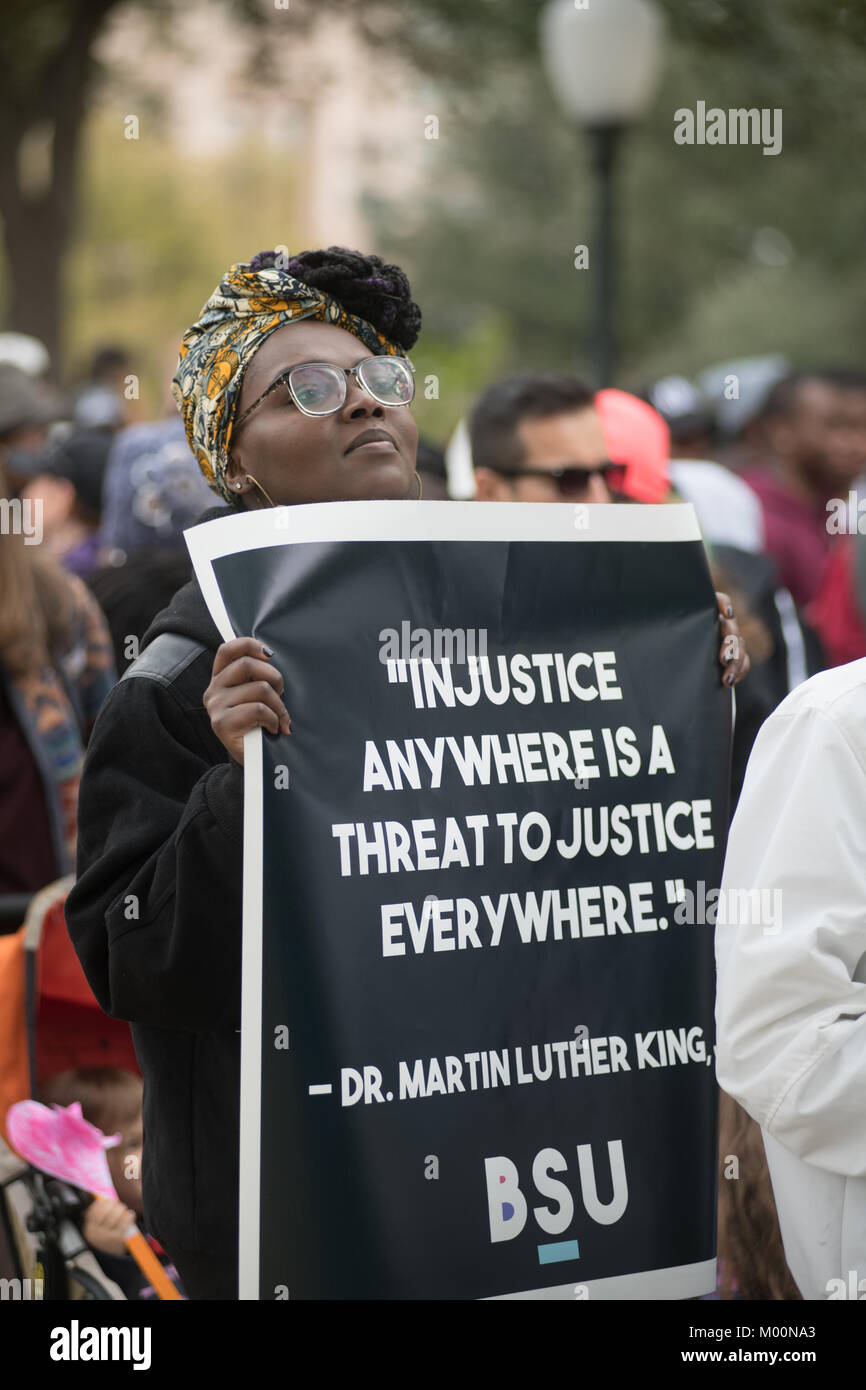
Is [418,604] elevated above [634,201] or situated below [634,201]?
below

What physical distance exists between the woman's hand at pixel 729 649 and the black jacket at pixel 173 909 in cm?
83

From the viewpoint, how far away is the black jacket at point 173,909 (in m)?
2.37

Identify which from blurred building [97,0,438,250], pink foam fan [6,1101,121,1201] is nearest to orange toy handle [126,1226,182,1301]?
pink foam fan [6,1101,121,1201]

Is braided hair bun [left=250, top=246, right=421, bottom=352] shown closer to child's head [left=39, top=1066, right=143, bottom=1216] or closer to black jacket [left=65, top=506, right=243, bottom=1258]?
black jacket [left=65, top=506, right=243, bottom=1258]

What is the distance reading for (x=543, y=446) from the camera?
4.50 metres

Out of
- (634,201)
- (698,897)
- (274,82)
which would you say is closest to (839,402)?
(698,897)

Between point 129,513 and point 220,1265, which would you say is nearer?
point 220,1265

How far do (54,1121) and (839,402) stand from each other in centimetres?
606

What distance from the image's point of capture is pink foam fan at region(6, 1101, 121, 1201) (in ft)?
10.6

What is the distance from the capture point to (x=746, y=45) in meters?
18.0

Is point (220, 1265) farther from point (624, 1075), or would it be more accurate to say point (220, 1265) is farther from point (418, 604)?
point (418, 604)

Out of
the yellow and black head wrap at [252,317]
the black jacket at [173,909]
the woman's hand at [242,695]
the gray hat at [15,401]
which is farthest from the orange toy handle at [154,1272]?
the gray hat at [15,401]

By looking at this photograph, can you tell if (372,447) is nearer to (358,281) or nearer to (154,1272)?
(358,281)

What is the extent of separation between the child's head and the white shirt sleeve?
1.72 m
